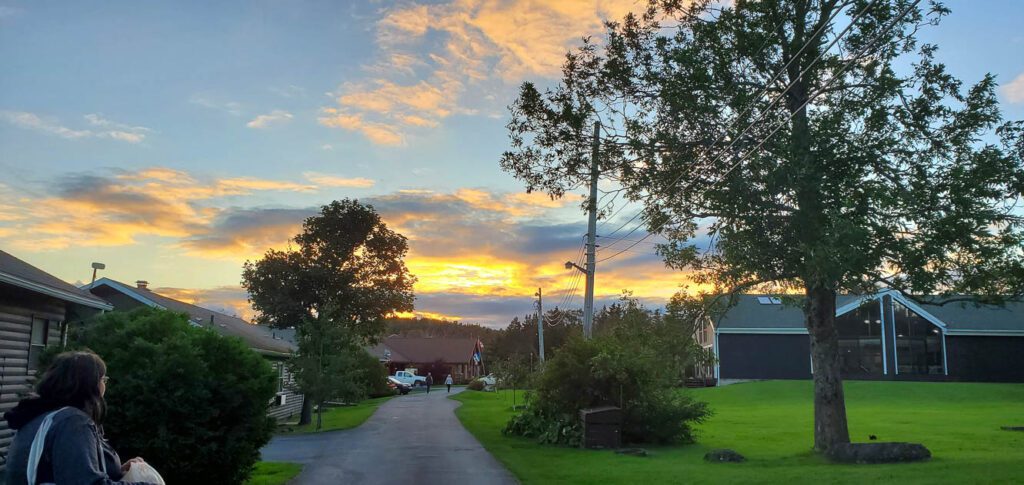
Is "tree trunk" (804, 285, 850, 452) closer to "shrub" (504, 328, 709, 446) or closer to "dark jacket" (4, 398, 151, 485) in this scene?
"shrub" (504, 328, 709, 446)

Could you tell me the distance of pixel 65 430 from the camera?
3457mm

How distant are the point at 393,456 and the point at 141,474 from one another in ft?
49.1

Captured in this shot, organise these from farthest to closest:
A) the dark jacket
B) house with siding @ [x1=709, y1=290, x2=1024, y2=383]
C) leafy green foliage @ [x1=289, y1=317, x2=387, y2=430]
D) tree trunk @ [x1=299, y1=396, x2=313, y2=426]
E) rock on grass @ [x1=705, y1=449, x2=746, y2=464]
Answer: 1. house with siding @ [x1=709, y1=290, x2=1024, y2=383]
2. tree trunk @ [x1=299, y1=396, x2=313, y2=426]
3. leafy green foliage @ [x1=289, y1=317, x2=387, y2=430]
4. rock on grass @ [x1=705, y1=449, x2=746, y2=464]
5. the dark jacket

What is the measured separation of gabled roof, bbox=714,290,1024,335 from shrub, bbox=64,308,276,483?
1779 inches

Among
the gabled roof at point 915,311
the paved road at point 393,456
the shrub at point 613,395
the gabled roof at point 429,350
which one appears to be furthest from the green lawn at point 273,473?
the gabled roof at point 429,350

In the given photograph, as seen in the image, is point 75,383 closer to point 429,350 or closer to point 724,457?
point 724,457

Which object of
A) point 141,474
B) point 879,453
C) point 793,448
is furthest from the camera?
point 793,448

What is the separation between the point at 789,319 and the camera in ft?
184

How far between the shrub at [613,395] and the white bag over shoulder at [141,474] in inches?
677

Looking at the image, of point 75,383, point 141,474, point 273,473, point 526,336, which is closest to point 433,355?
point 526,336

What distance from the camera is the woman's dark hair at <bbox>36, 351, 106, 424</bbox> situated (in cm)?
358

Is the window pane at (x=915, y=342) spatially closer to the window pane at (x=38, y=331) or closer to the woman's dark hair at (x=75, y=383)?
the window pane at (x=38, y=331)

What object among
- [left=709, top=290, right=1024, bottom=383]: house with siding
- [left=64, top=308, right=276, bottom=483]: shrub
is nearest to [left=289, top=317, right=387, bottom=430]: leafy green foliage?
[left=64, top=308, right=276, bottom=483]: shrub

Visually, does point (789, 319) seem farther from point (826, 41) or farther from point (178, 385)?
point (178, 385)
